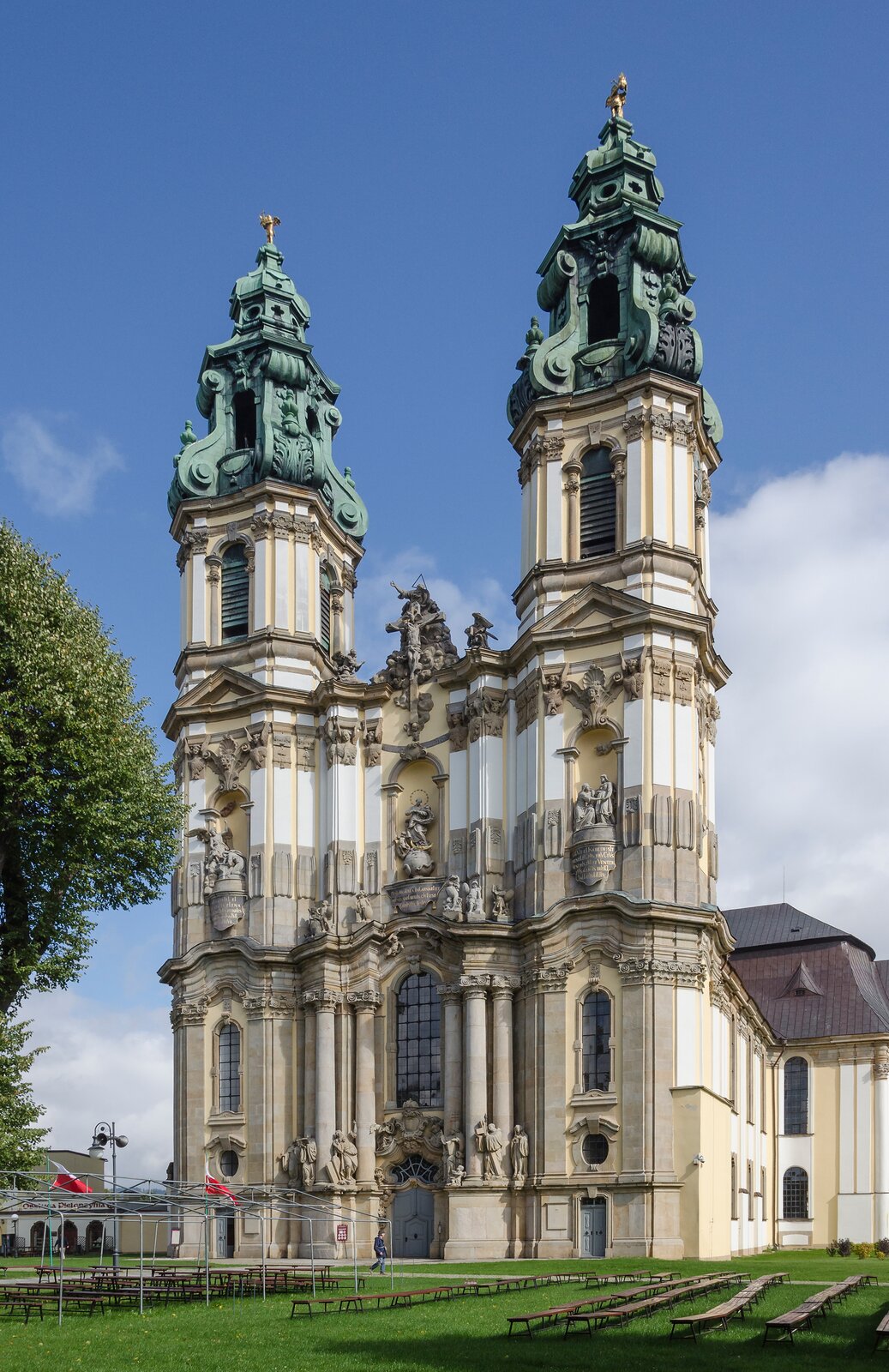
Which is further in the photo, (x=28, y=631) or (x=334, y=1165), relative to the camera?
(x=334, y=1165)

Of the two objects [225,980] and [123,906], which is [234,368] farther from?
[123,906]

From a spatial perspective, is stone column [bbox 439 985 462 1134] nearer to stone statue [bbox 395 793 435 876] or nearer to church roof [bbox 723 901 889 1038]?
stone statue [bbox 395 793 435 876]

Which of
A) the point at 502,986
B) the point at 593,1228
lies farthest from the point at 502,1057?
the point at 593,1228

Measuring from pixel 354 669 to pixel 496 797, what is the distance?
329 inches

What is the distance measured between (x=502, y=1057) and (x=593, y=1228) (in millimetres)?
5780

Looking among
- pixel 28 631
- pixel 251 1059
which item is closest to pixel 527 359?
pixel 251 1059

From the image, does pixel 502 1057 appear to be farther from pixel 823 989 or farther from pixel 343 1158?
pixel 823 989

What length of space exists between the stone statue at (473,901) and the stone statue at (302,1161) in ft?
29.1

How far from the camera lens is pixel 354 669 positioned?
194ft

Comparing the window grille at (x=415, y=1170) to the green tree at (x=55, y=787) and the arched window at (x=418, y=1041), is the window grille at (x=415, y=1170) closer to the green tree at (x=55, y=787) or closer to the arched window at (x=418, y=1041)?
the arched window at (x=418, y=1041)

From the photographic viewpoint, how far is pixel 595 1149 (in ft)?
159

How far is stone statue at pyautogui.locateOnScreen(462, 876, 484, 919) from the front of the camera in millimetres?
Result: 51688

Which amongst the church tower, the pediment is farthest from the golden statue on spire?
the pediment

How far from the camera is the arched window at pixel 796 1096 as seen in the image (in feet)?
241
